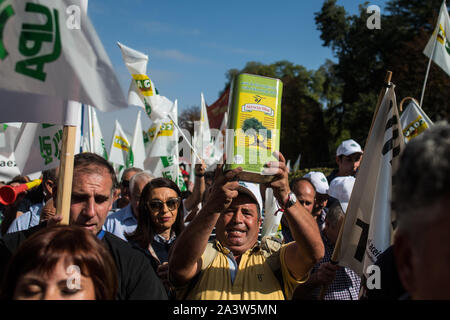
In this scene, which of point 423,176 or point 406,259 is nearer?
point 423,176

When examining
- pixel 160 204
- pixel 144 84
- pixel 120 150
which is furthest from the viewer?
pixel 120 150

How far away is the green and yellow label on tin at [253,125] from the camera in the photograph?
205cm

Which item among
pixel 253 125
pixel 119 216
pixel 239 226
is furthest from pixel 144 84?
pixel 253 125

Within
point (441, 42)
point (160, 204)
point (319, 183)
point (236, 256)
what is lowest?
point (236, 256)

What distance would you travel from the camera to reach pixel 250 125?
2.08 m

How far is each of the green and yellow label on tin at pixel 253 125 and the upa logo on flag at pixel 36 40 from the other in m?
0.93

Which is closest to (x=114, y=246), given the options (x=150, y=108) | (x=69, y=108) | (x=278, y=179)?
(x=69, y=108)

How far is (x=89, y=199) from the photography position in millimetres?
2332

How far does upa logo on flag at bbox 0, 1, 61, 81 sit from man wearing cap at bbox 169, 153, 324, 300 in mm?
1009

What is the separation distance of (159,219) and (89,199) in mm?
1299

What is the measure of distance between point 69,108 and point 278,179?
114 centimetres

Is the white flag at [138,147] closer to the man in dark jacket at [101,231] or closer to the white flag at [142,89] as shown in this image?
the white flag at [142,89]

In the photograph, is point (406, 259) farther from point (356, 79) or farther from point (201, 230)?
point (356, 79)

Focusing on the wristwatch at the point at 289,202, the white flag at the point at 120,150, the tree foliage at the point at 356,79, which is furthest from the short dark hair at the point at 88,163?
the tree foliage at the point at 356,79
